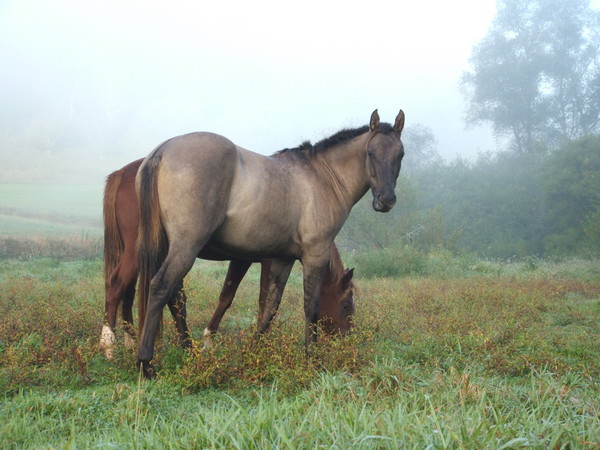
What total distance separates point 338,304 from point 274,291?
80 cm

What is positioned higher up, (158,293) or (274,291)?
(158,293)

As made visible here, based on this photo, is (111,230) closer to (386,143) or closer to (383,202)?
(383,202)

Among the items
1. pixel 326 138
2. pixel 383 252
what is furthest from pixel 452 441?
pixel 383 252

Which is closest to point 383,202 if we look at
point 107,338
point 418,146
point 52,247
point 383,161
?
point 383,161

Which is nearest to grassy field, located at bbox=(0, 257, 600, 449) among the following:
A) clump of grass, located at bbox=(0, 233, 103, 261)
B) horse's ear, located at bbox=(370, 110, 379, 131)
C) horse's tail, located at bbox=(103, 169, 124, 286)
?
horse's tail, located at bbox=(103, 169, 124, 286)

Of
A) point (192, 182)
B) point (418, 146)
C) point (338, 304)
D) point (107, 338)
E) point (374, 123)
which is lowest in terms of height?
point (107, 338)

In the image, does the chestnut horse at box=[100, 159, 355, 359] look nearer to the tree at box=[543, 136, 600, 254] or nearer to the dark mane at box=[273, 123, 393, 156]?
the dark mane at box=[273, 123, 393, 156]

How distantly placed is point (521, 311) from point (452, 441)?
5.80 m

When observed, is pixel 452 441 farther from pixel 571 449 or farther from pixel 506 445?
pixel 571 449

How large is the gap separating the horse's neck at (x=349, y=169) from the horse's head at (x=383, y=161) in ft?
0.61

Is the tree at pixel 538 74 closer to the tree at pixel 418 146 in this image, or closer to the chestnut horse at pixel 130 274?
the tree at pixel 418 146

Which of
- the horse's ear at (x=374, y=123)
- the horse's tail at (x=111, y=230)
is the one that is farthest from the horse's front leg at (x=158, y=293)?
the horse's ear at (x=374, y=123)

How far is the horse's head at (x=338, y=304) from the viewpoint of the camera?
17.2 feet

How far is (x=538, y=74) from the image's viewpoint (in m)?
36.4
